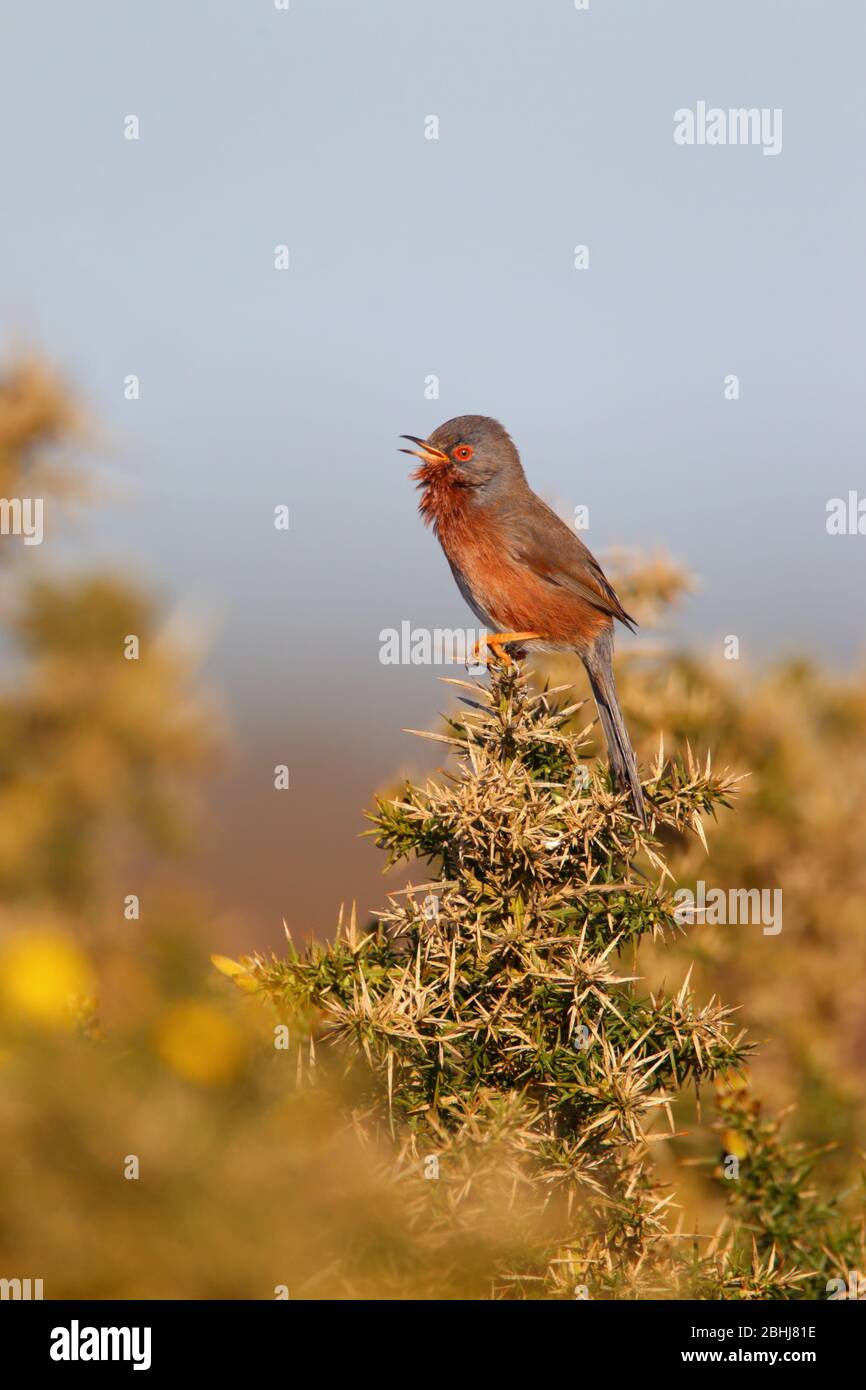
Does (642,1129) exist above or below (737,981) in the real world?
below

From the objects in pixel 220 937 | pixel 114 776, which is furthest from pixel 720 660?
pixel 114 776

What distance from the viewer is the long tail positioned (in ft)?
9.25

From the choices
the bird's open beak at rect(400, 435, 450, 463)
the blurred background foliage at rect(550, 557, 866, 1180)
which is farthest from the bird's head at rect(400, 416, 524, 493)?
the blurred background foliage at rect(550, 557, 866, 1180)

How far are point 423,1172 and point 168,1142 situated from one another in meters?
0.76

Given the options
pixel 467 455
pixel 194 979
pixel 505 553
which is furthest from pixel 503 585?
pixel 194 979

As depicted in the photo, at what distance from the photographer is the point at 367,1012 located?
236 cm

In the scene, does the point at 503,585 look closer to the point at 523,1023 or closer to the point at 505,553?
the point at 505,553

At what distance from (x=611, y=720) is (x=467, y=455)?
43.6 inches

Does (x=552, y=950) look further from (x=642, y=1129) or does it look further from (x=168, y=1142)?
(x=168, y=1142)

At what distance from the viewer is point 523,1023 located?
8.20 feet

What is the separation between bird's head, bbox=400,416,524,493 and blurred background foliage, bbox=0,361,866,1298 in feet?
2.42

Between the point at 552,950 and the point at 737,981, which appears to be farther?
the point at 737,981
